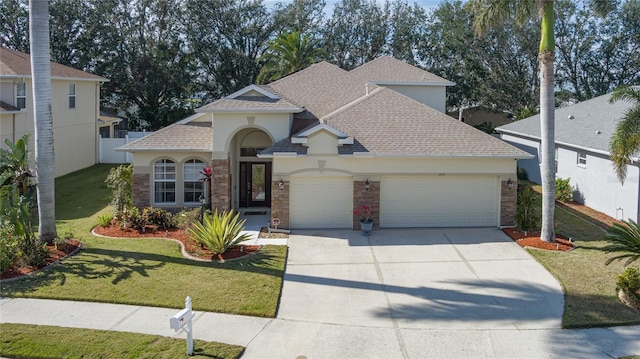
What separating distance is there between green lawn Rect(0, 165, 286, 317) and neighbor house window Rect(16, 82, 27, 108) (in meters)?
9.76

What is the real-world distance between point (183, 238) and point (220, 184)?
9.67 ft

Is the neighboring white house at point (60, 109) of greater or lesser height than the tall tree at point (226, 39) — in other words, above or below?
below

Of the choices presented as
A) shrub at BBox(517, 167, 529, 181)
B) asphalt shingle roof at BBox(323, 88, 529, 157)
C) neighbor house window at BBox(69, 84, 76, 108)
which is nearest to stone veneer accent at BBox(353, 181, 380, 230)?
asphalt shingle roof at BBox(323, 88, 529, 157)

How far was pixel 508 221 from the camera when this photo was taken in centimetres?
1817

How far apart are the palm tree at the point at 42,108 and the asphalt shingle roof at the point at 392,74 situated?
597 inches

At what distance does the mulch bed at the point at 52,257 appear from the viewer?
12.6 meters

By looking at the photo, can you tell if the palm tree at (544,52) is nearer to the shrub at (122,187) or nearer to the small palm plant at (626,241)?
the small palm plant at (626,241)

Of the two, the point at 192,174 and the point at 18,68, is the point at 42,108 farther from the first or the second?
the point at 18,68

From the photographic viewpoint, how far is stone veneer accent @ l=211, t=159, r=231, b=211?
18.7 metres

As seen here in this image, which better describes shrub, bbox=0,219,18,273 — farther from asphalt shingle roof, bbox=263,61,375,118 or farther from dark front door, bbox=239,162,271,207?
asphalt shingle roof, bbox=263,61,375,118

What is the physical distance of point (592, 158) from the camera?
22.0 m

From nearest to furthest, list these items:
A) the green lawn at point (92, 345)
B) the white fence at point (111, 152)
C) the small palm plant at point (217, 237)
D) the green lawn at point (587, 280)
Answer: the green lawn at point (92, 345)
the green lawn at point (587, 280)
the small palm plant at point (217, 237)
the white fence at point (111, 152)

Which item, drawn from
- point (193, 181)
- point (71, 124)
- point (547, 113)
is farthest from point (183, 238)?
point (71, 124)

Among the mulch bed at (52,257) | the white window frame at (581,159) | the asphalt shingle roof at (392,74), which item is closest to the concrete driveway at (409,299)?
the mulch bed at (52,257)
